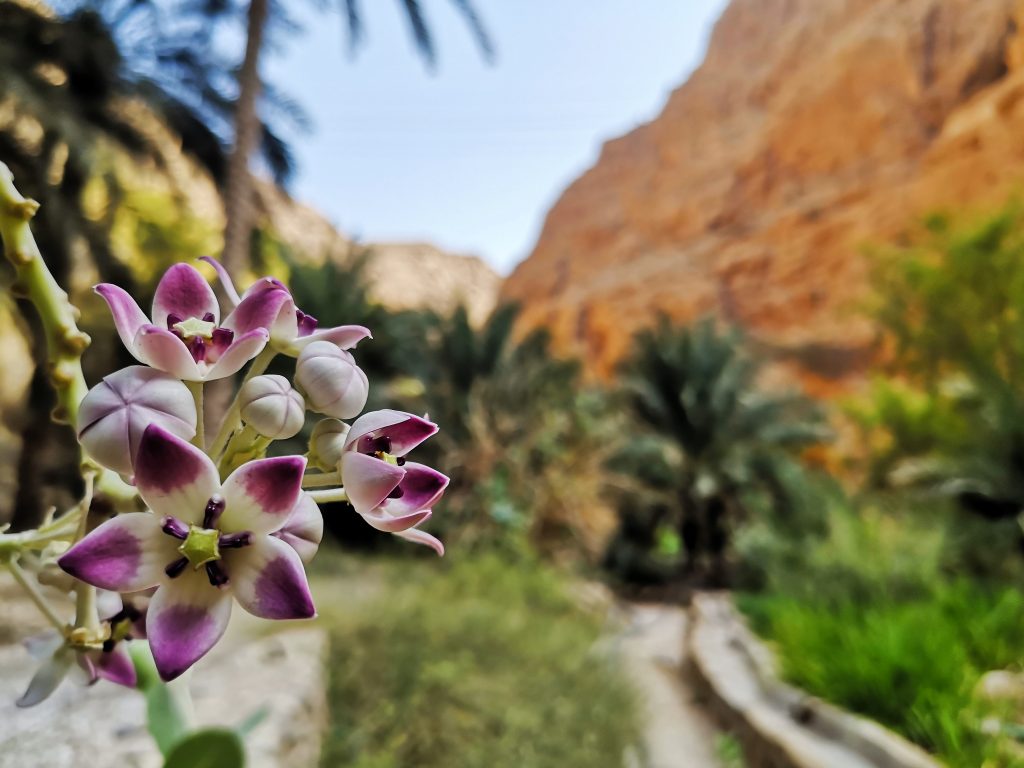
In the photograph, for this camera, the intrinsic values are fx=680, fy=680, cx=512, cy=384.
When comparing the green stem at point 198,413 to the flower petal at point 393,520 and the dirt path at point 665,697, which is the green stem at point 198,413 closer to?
the flower petal at point 393,520

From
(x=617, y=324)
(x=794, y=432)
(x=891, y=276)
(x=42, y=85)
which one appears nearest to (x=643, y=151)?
(x=617, y=324)

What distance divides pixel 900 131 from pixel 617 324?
9927mm

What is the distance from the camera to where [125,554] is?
0.81 feet

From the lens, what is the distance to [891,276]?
14453 mm

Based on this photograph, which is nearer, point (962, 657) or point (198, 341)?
point (198, 341)

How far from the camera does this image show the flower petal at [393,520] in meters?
0.30

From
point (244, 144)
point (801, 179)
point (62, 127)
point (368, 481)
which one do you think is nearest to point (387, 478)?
point (368, 481)

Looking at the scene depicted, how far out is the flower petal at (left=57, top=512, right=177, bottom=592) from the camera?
0.23 metres

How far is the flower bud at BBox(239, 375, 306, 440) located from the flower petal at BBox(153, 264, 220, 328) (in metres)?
0.07

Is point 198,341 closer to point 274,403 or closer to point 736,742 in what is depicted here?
point 274,403

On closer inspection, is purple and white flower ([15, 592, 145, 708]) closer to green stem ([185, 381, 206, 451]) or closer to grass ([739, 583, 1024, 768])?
green stem ([185, 381, 206, 451])

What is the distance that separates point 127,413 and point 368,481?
94 millimetres

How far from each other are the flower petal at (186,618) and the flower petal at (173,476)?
0.08 ft

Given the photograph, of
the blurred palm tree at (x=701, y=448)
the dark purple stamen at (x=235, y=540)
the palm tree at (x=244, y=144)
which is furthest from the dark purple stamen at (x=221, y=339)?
the blurred palm tree at (x=701, y=448)
